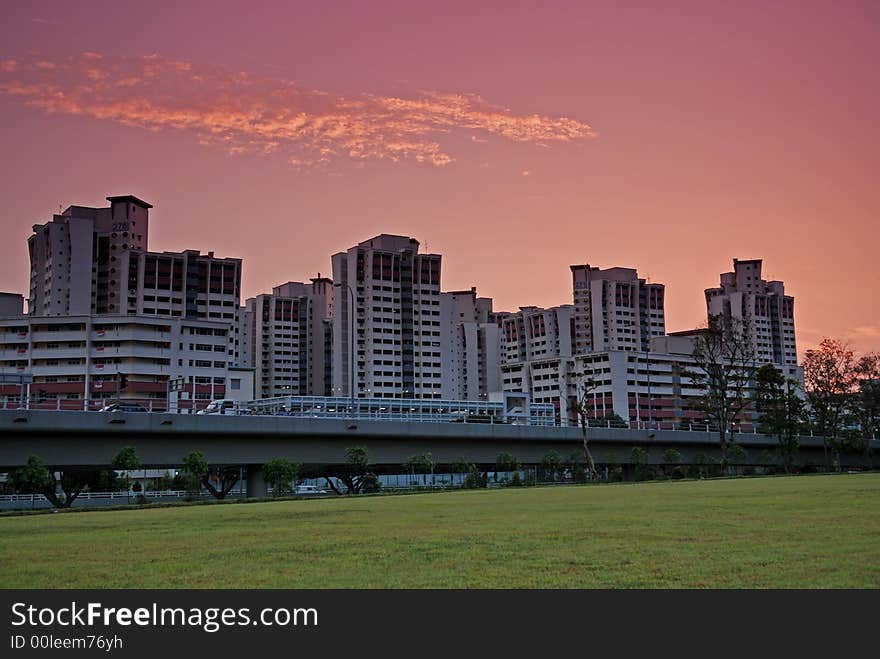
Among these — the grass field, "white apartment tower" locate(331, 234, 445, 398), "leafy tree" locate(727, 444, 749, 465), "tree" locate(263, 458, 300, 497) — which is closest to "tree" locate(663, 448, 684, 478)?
"leafy tree" locate(727, 444, 749, 465)

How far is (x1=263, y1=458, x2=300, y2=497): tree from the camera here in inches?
2279

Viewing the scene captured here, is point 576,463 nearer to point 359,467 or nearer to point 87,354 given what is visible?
point 359,467

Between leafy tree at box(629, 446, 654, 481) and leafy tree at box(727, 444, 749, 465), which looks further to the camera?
leafy tree at box(727, 444, 749, 465)

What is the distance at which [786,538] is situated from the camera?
14.7 meters

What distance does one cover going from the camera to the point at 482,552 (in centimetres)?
1398

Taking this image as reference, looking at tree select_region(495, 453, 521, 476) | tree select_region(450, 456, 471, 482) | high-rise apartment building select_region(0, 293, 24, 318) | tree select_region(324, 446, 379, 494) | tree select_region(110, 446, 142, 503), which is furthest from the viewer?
high-rise apartment building select_region(0, 293, 24, 318)

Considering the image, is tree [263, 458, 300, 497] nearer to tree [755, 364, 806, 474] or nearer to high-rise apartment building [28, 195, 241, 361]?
tree [755, 364, 806, 474]

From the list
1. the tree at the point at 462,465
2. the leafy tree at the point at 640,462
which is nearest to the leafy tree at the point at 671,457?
the leafy tree at the point at 640,462

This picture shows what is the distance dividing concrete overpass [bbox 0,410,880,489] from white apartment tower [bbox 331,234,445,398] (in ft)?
351

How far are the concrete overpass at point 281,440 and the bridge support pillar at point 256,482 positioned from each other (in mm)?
175
